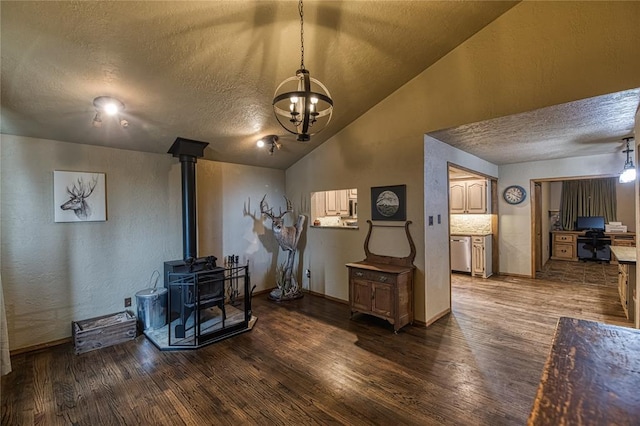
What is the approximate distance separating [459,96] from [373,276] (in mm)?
2376

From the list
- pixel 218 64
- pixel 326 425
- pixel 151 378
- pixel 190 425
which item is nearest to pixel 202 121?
pixel 218 64

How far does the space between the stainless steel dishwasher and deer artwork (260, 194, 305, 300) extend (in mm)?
3778

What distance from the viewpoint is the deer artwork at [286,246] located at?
484cm

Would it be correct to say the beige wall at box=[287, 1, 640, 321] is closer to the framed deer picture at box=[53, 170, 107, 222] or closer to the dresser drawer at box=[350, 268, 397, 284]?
the dresser drawer at box=[350, 268, 397, 284]

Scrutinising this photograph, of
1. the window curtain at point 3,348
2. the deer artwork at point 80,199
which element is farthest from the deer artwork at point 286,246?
the window curtain at point 3,348

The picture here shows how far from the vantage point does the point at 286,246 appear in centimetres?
489

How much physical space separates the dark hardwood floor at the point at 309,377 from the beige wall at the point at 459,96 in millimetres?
801

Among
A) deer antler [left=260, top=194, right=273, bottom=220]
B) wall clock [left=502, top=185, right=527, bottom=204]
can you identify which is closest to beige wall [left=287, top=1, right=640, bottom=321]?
deer antler [left=260, top=194, right=273, bottom=220]

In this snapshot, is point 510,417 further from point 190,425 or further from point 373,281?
point 190,425

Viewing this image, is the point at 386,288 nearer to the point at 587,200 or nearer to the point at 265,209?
the point at 265,209

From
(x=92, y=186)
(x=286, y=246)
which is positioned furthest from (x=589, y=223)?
(x=92, y=186)

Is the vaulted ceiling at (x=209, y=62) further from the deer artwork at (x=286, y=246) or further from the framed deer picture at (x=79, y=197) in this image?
the deer artwork at (x=286, y=246)

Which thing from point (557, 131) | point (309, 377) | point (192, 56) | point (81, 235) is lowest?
point (309, 377)

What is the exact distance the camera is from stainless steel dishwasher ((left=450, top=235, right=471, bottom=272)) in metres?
6.37
